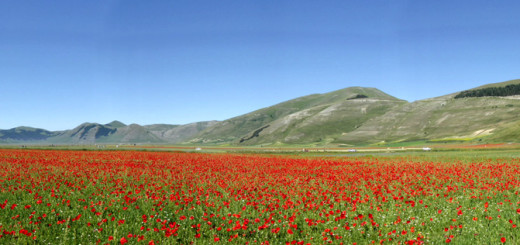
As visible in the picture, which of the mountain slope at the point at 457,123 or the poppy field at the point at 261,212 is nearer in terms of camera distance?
the poppy field at the point at 261,212

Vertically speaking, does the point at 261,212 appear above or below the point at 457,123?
below

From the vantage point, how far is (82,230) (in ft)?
32.3

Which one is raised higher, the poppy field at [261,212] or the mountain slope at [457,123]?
the mountain slope at [457,123]

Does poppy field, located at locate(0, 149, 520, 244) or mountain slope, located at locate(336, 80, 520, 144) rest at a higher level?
mountain slope, located at locate(336, 80, 520, 144)

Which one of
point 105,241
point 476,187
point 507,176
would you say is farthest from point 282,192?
point 507,176

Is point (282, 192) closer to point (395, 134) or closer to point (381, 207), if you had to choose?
point (381, 207)

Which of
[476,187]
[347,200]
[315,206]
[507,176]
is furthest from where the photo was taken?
[507,176]

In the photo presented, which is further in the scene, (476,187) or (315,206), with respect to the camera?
(476,187)

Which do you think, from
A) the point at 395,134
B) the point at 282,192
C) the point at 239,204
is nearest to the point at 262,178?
the point at 282,192

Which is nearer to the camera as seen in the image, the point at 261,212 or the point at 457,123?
the point at 261,212

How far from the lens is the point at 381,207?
1330 cm

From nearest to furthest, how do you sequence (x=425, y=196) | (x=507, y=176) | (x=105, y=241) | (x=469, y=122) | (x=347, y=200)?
(x=105, y=241), (x=347, y=200), (x=425, y=196), (x=507, y=176), (x=469, y=122)

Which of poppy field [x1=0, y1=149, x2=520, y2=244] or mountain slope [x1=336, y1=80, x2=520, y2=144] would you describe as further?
mountain slope [x1=336, y1=80, x2=520, y2=144]

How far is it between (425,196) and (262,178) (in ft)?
31.0
